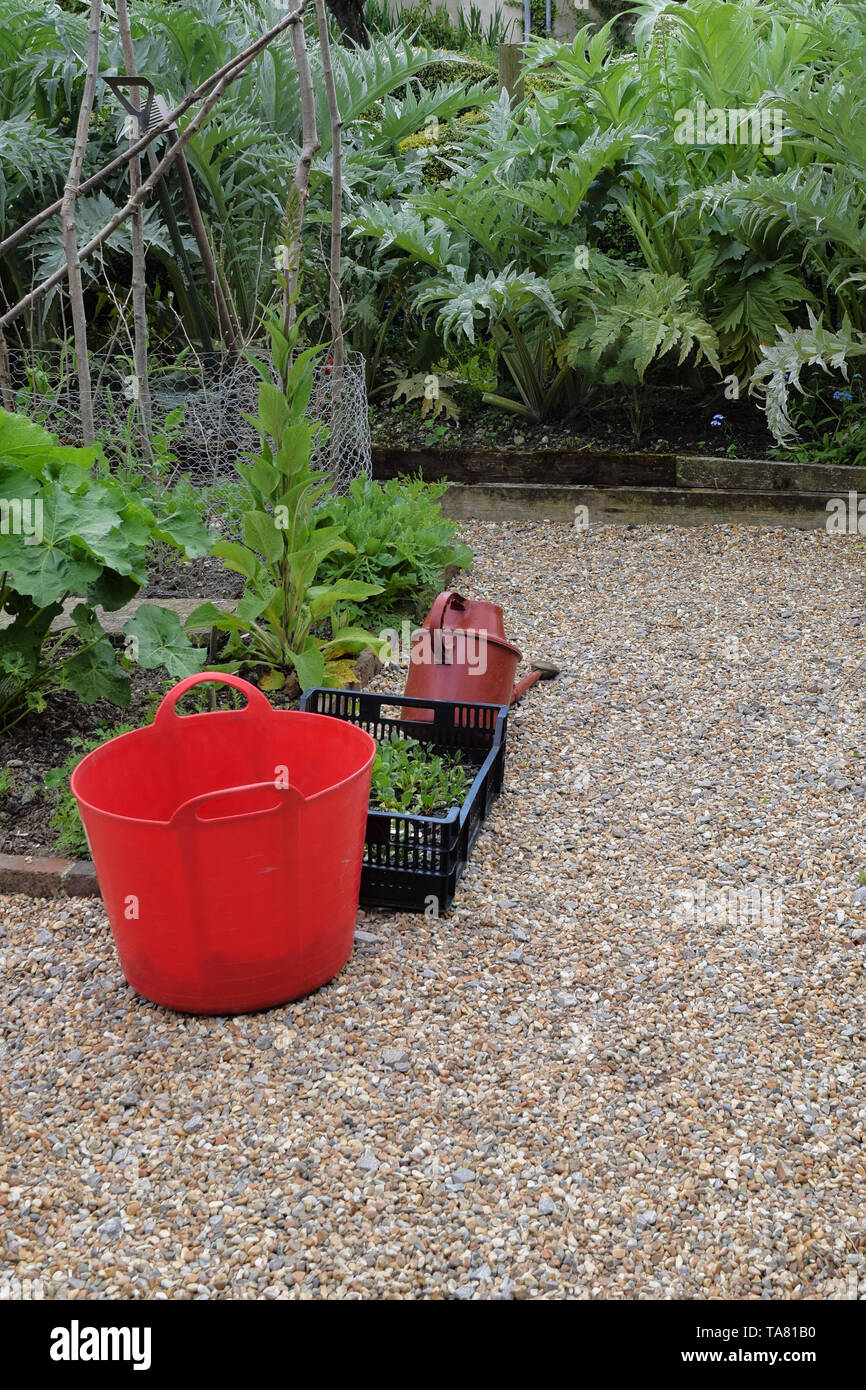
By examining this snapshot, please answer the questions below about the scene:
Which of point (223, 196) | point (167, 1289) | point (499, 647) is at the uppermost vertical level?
point (223, 196)

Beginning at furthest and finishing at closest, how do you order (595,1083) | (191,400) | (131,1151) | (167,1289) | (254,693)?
(191,400) → (254,693) → (595,1083) → (131,1151) → (167,1289)

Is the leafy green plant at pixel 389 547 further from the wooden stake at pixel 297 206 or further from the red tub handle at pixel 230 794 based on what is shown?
the red tub handle at pixel 230 794

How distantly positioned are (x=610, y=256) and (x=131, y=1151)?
5.29 metres

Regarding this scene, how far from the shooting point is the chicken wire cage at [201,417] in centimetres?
412

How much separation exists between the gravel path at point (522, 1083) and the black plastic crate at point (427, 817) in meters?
0.07

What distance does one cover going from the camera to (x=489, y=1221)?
1813mm

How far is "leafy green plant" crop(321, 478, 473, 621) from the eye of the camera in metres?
4.03

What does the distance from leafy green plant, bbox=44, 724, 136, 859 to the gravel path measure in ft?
0.55

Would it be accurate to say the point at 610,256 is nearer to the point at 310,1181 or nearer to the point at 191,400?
the point at 191,400

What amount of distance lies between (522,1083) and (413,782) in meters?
0.95

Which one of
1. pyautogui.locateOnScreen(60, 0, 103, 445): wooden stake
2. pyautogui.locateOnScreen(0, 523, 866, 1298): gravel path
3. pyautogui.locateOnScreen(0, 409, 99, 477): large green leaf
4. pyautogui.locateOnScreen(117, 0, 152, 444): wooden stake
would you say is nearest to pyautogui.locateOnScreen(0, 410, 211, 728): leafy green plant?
pyautogui.locateOnScreen(0, 409, 99, 477): large green leaf

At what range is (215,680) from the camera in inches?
92.4

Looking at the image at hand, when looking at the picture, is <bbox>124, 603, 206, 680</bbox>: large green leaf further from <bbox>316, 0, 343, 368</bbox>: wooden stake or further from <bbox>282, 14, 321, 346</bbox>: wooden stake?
<bbox>316, 0, 343, 368</bbox>: wooden stake

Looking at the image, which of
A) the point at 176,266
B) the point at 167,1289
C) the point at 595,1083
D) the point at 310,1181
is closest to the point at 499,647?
the point at 595,1083
